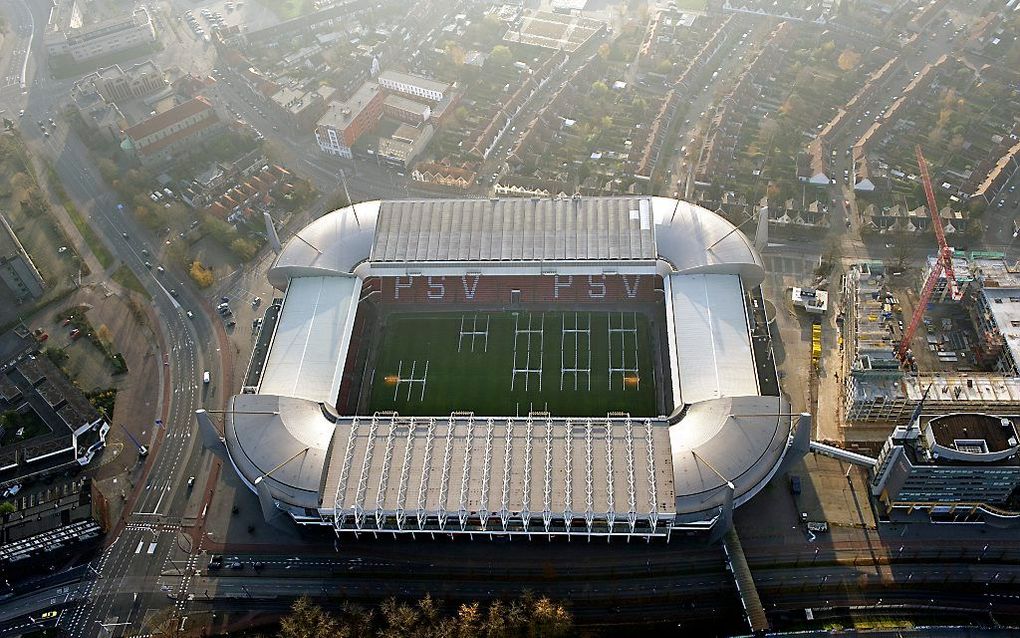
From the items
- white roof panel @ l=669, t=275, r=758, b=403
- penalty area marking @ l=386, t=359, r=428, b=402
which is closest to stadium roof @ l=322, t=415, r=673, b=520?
white roof panel @ l=669, t=275, r=758, b=403

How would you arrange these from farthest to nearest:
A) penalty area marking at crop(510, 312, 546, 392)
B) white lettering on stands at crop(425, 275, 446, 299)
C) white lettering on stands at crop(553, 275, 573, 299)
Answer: white lettering on stands at crop(425, 275, 446, 299)
white lettering on stands at crop(553, 275, 573, 299)
penalty area marking at crop(510, 312, 546, 392)

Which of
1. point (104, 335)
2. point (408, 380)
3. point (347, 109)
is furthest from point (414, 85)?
point (104, 335)

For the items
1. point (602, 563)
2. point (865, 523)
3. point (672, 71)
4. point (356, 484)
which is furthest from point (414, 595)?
point (672, 71)

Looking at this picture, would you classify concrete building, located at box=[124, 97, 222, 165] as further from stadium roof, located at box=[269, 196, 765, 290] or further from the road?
stadium roof, located at box=[269, 196, 765, 290]

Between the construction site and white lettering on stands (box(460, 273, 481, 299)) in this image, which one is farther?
white lettering on stands (box(460, 273, 481, 299))

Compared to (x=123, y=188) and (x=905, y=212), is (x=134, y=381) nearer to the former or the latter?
(x=123, y=188)

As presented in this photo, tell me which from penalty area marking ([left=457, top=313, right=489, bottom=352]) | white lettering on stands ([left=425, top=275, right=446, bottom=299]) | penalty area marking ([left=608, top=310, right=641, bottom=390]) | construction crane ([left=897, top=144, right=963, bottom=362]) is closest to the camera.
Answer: construction crane ([left=897, top=144, right=963, bottom=362])

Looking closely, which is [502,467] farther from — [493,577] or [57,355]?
[57,355]
